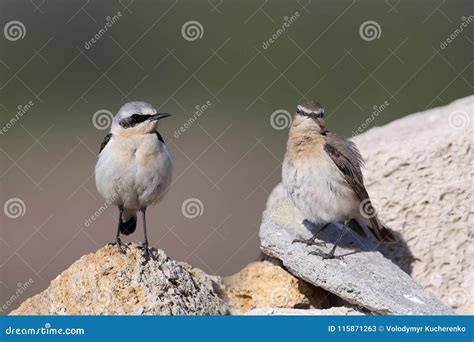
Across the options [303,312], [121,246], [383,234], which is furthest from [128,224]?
[383,234]

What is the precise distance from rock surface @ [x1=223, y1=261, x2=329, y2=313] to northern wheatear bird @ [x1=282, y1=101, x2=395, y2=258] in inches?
19.2

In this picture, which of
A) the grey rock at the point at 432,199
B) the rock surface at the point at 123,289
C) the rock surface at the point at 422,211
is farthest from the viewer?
the grey rock at the point at 432,199

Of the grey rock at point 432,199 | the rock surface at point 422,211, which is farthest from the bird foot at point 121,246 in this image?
the grey rock at point 432,199

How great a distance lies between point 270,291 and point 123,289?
6.70ft

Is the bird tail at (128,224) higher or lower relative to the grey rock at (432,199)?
lower

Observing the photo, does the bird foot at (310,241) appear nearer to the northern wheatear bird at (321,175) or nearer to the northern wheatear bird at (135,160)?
the northern wheatear bird at (321,175)

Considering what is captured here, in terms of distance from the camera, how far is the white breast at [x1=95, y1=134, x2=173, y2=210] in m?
9.02

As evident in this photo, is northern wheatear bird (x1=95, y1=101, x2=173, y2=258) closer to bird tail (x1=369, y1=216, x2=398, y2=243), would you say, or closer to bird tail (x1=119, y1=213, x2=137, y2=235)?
bird tail (x1=119, y1=213, x2=137, y2=235)

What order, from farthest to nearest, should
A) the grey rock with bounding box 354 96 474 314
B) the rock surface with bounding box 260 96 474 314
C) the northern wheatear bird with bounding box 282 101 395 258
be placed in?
the grey rock with bounding box 354 96 474 314 → the rock surface with bounding box 260 96 474 314 → the northern wheatear bird with bounding box 282 101 395 258

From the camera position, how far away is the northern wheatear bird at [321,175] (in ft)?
33.1

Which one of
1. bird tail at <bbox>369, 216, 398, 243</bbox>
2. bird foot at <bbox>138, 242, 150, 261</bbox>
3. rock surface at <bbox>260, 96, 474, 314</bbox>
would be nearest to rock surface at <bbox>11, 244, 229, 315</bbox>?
bird foot at <bbox>138, 242, 150, 261</bbox>

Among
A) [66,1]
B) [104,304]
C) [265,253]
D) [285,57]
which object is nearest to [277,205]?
[265,253]

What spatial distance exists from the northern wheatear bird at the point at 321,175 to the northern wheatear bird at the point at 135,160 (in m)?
1.81

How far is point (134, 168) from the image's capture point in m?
9.04
